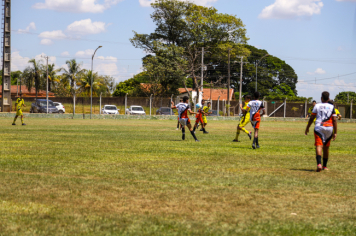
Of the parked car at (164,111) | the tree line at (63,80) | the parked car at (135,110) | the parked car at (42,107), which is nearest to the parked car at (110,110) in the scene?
the parked car at (135,110)

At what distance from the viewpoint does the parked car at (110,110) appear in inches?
1841

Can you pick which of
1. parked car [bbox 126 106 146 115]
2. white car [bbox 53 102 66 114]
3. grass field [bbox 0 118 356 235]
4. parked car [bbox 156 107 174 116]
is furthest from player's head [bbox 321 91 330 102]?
white car [bbox 53 102 66 114]

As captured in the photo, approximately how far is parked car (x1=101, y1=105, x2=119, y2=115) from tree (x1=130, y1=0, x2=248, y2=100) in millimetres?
12468

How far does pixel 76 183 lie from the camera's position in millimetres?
6828

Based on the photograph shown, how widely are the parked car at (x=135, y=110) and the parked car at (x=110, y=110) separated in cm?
144

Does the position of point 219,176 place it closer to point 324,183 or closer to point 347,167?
point 324,183

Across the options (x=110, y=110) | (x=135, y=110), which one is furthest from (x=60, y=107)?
(x=135, y=110)

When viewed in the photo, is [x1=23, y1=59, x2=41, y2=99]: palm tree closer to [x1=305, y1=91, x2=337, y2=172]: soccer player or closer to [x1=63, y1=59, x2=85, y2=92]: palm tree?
[x1=63, y1=59, x2=85, y2=92]: palm tree

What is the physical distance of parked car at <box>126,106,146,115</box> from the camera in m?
46.2

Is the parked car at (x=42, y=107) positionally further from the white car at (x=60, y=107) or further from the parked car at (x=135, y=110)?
the parked car at (x=135, y=110)

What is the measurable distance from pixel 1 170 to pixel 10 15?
1700 inches

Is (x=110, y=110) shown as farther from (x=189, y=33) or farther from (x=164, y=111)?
(x=189, y=33)

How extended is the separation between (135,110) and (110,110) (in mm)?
2936

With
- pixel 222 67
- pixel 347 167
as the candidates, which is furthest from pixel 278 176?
pixel 222 67
